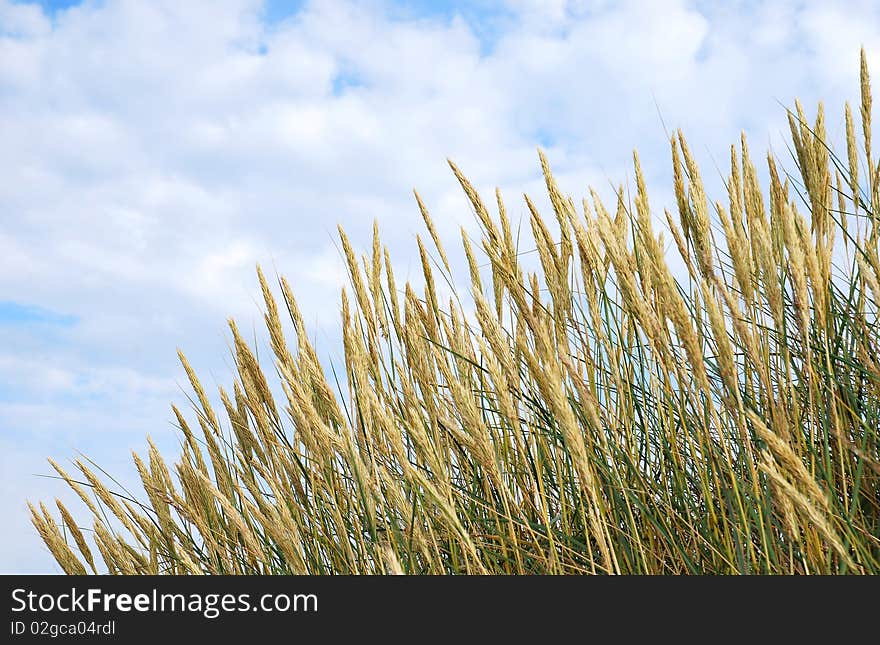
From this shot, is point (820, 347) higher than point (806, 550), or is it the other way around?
point (820, 347)

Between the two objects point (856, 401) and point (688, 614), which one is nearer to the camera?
point (688, 614)

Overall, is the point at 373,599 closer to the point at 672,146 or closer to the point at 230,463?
the point at 230,463

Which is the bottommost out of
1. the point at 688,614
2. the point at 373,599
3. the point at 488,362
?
the point at 688,614

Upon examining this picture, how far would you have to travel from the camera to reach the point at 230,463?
6.78 ft

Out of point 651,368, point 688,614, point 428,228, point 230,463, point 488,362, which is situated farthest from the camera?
point 230,463

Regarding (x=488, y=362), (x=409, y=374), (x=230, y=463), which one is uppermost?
(x=409, y=374)

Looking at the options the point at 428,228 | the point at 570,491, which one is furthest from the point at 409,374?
the point at 570,491

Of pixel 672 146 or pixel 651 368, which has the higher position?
pixel 672 146

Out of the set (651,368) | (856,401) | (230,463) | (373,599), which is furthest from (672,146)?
(230,463)

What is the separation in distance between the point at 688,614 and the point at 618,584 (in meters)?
0.12

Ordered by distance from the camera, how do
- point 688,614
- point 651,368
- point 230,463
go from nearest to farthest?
point 688,614
point 651,368
point 230,463

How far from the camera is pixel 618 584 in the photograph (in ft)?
4.11

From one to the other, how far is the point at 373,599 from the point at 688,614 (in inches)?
20.4

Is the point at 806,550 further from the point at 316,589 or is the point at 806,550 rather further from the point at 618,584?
the point at 316,589
